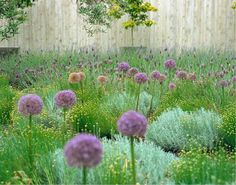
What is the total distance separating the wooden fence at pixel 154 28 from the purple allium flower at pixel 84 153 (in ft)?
45.3

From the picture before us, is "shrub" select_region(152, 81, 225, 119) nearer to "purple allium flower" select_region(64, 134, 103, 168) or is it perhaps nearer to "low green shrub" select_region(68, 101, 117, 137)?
Answer: "low green shrub" select_region(68, 101, 117, 137)

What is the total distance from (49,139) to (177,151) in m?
1.42

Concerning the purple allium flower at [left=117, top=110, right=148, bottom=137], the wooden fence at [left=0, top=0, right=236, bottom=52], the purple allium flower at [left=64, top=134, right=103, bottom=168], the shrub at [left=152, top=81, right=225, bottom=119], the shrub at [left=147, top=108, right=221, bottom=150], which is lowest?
the shrub at [left=147, top=108, right=221, bottom=150]

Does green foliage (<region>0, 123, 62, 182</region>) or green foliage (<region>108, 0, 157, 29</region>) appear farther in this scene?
green foliage (<region>108, 0, 157, 29</region>)

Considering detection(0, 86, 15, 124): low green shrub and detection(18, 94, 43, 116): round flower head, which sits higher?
detection(18, 94, 43, 116): round flower head

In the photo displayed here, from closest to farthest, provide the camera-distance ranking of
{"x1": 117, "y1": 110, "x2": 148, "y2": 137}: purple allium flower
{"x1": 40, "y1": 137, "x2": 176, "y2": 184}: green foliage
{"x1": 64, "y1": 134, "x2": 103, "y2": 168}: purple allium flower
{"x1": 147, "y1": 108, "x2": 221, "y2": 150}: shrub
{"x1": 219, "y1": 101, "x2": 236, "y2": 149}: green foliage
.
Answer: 1. {"x1": 64, "y1": 134, "x2": 103, "y2": 168}: purple allium flower
2. {"x1": 117, "y1": 110, "x2": 148, "y2": 137}: purple allium flower
3. {"x1": 40, "y1": 137, "x2": 176, "y2": 184}: green foliage
4. {"x1": 219, "y1": 101, "x2": 236, "y2": 149}: green foliage
5. {"x1": 147, "y1": 108, "x2": 221, "y2": 150}: shrub

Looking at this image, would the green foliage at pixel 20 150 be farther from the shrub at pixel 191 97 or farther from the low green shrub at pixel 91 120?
the shrub at pixel 191 97

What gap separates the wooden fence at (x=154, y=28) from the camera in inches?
631

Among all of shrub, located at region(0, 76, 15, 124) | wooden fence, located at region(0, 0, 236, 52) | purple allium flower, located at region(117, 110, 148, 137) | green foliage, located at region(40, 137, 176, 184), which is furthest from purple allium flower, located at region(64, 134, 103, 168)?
wooden fence, located at region(0, 0, 236, 52)

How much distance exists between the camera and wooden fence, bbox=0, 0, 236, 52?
52.6ft

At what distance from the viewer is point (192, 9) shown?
1612 centimetres

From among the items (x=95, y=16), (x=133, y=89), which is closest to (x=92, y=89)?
(x=133, y=89)

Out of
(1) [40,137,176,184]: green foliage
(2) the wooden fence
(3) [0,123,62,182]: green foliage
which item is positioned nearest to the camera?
(1) [40,137,176,184]: green foliage

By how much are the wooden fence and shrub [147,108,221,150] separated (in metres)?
11.0
